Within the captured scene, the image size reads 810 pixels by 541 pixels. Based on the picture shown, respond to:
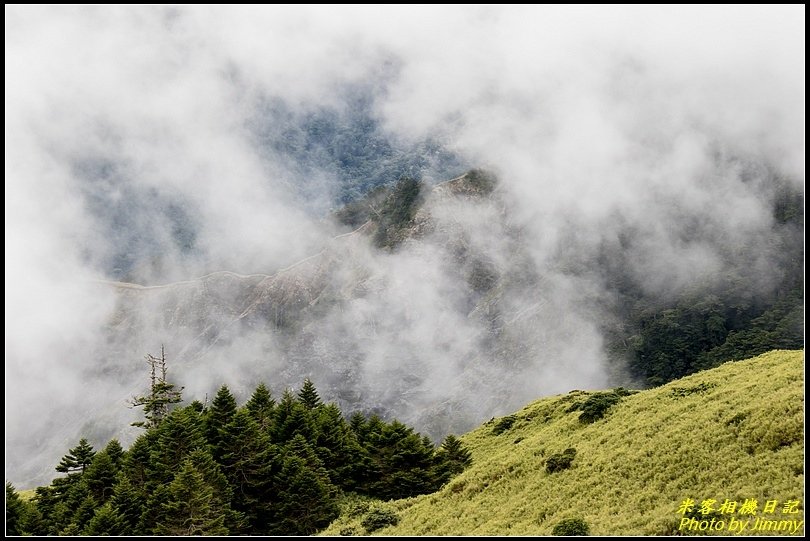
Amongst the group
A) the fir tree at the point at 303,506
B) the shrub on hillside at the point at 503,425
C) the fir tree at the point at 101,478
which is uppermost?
the fir tree at the point at 101,478

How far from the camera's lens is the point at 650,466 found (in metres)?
33.2

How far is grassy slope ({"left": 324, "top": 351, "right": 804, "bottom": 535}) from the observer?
2834 centimetres

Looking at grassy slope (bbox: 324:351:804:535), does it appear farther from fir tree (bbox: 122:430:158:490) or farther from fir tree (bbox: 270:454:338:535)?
fir tree (bbox: 122:430:158:490)

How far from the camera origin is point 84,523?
44.5 m

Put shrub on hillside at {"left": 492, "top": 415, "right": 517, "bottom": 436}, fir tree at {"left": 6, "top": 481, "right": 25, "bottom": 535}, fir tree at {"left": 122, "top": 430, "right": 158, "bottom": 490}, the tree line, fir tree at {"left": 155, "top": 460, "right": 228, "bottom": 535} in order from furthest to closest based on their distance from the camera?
shrub on hillside at {"left": 492, "top": 415, "right": 517, "bottom": 436}, fir tree at {"left": 122, "top": 430, "right": 158, "bottom": 490}, fir tree at {"left": 6, "top": 481, "right": 25, "bottom": 535}, the tree line, fir tree at {"left": 155, "top": 460, "right": 228, "bottom": 535}

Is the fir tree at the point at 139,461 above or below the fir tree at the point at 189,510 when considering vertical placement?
above

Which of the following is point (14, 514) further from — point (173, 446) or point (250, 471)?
point (250, 471)

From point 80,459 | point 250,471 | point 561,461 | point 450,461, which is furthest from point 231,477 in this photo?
point 561,461

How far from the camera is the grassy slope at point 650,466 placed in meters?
28.3

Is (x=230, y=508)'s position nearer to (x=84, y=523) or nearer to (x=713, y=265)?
(x=84, y=523)

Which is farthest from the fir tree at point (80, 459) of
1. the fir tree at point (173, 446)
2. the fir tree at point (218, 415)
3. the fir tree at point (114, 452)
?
the fir tree at point (218, 415)

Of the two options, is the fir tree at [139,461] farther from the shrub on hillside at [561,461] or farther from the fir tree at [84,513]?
the shrub on hillside at [561,461]

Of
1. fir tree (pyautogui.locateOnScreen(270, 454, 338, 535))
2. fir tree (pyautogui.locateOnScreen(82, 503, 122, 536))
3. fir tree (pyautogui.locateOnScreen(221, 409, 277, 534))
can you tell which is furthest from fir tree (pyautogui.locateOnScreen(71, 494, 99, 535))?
fir tree (pyautogui.locateOnScreen(270, 454, 338, 535))

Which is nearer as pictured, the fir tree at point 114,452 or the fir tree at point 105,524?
the fir tree at point 105,524
